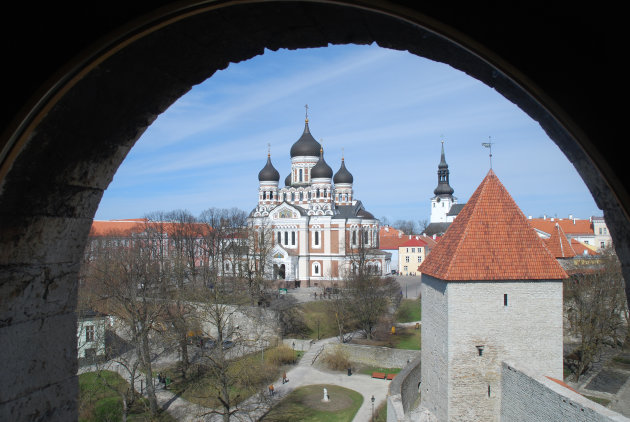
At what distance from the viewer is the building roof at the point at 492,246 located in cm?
1170

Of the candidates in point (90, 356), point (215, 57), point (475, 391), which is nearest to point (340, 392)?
point (475, 391)

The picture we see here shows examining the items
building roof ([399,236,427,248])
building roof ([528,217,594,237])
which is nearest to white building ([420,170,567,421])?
building roof ([399,236,427,248])

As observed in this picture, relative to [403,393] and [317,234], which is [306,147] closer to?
[317,234]

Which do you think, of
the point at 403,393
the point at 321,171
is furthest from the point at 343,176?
the point at 403,393

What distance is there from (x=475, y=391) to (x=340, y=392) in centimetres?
805

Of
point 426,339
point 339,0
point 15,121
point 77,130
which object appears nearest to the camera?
point 339,0

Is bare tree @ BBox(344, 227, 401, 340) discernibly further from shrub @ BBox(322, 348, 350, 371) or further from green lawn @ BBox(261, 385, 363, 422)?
green lawn @ BBox(261, 385, 363, 422)

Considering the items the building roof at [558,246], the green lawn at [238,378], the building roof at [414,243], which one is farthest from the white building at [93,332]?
the building roof at [414,243]

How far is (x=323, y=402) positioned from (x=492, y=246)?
9.08 meters

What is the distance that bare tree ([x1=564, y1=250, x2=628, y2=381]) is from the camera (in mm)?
20406

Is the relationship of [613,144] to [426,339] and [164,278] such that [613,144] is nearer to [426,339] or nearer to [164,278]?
[426,339]

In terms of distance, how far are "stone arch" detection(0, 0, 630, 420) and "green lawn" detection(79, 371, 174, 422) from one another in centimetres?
1368

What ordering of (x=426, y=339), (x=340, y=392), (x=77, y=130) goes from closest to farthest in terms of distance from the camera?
1. (x=77, y=130)
2. (x=426, y=339)
3. (x=340, y=392)

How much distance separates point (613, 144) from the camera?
4.64 feet
